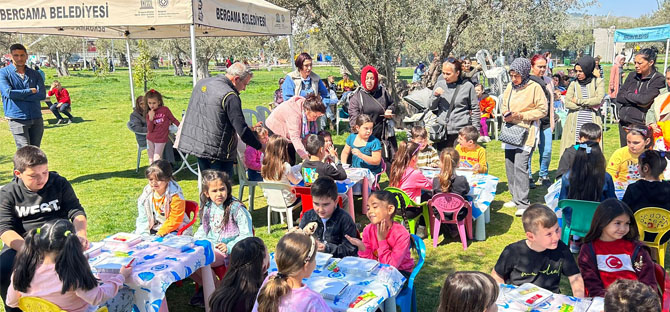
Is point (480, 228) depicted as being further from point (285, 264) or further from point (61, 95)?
point (61, 95)

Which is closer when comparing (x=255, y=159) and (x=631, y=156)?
(x=631, y=156)

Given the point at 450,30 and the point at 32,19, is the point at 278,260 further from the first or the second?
the point at 450,30

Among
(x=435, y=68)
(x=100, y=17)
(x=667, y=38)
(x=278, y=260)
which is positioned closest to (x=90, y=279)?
(x=278, y=260)

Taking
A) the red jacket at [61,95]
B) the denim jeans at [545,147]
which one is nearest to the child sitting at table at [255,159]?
the denim jeans at [545,147]

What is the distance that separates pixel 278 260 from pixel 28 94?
6.54 m

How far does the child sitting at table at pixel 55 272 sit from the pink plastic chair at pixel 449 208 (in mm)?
3399

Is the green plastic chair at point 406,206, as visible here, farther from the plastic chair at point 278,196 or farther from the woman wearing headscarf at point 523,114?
the woman wearing headscarf at point 523,114

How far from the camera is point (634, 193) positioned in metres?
4.21

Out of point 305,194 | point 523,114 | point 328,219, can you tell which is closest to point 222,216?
point 328,219

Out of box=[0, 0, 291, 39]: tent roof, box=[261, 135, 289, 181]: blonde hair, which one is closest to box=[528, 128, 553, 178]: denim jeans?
box=[261, 135, 289, 181]: blonde hair

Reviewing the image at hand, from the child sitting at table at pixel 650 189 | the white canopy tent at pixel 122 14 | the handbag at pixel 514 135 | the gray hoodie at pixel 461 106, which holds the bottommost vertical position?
the child sitting at table at pixel 650 189

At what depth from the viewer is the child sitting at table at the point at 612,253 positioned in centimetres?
318

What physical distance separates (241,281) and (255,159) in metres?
3.84

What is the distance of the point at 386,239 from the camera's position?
373cm
